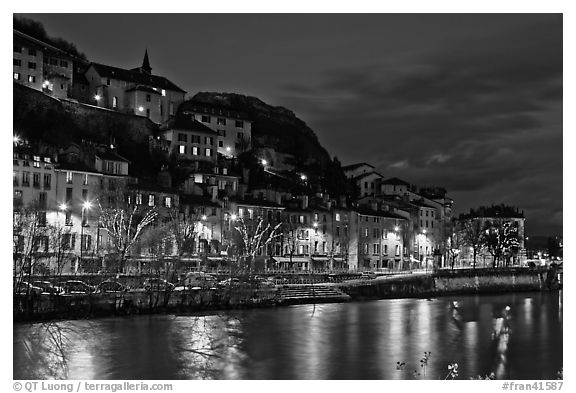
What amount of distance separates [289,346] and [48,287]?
9.75m

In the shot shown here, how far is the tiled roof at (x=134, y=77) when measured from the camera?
5262cm

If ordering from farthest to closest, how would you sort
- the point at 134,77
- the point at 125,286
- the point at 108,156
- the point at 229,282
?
the point at 134,77
the point at 108,156
the point at 229,282
the point at 125,286

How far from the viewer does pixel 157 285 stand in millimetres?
28188

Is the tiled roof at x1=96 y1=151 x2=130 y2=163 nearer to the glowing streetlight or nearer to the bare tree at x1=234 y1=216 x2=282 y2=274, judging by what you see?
the glowing streetlight

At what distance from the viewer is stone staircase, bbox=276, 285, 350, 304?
106 feet

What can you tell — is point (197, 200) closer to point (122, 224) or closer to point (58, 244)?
point (122, 224)

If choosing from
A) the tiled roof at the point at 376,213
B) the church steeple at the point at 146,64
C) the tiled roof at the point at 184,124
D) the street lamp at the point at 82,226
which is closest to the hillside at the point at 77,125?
the tiled roof at the point at 184,124

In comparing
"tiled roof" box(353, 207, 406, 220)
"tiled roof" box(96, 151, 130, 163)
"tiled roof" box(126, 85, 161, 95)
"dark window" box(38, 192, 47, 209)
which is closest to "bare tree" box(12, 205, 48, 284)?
"dark window" box(38, 192, 47, 209)

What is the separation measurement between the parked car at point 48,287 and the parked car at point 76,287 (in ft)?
0.77

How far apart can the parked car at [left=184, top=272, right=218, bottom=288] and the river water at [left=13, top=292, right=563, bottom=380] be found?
2.68m

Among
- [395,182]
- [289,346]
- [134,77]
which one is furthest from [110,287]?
[395,182]

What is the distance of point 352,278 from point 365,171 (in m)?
27.8

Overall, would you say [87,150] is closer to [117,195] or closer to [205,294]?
[117,195]
